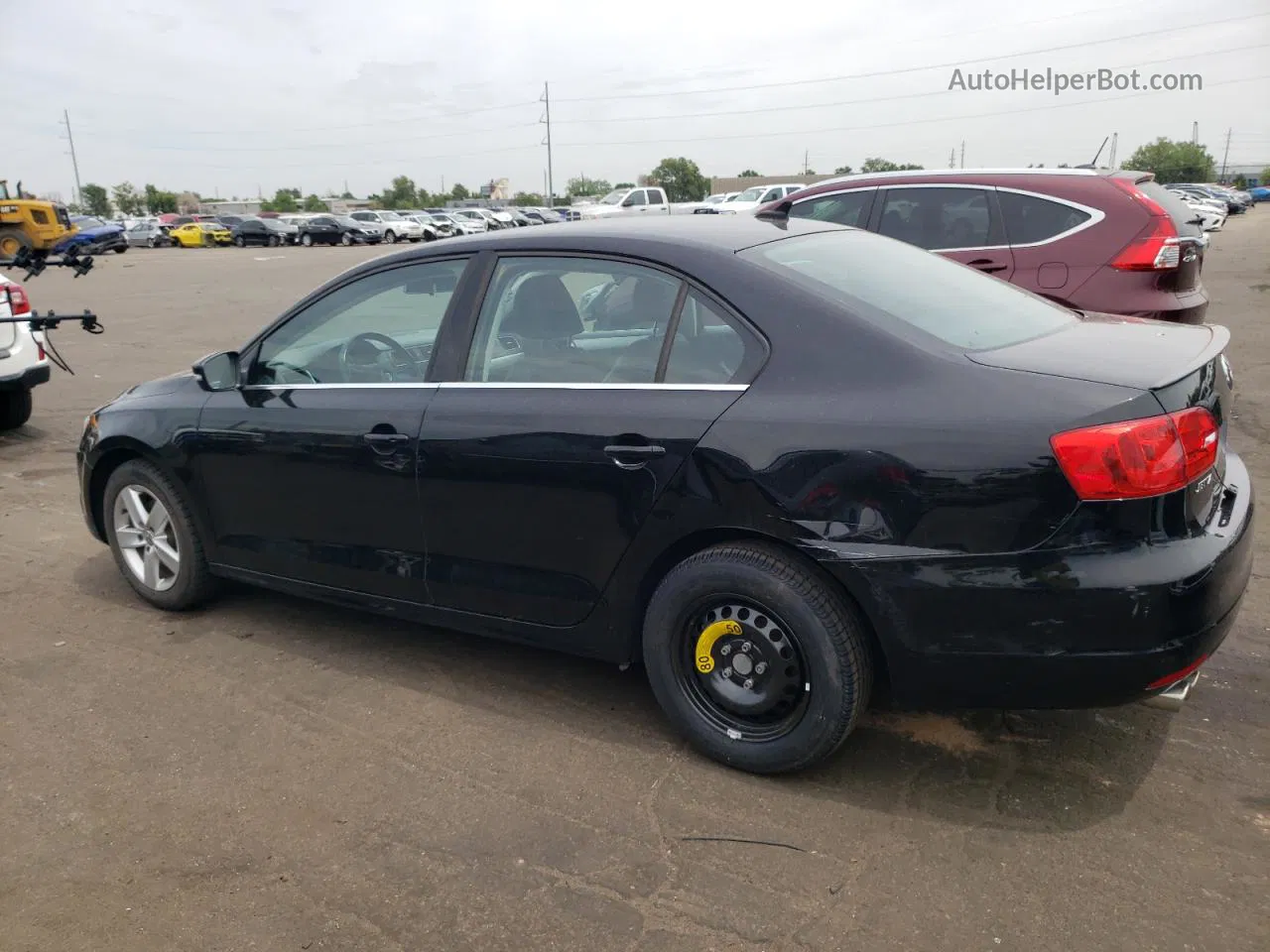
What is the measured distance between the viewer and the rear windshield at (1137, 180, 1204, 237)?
6.40 meters

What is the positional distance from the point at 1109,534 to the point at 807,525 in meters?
0.78

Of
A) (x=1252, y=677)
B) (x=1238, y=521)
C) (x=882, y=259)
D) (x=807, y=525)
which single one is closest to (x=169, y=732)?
(x=807, y=525)

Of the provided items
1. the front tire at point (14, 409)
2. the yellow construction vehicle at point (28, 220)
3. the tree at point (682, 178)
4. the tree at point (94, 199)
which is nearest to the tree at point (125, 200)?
the tree at point (94, 199)

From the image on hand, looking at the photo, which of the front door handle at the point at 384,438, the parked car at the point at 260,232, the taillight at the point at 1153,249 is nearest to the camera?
the front door handle at the point at 384,438

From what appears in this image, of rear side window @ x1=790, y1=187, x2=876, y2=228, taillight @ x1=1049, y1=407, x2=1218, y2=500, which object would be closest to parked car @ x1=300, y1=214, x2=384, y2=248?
rear side window @ x1=790, y1=187, x2=876, y2=228

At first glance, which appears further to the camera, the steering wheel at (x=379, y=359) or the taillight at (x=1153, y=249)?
the taillight at (x=1153, y=249)

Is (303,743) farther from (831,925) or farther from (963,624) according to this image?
(963,624)

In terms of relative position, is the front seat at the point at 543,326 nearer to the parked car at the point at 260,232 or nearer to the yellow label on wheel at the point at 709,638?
the yellow label on wheel at the point at 709,638

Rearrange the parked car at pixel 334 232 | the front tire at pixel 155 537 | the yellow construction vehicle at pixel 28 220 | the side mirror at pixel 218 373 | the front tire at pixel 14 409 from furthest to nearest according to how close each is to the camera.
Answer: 1. the parked car at pixel 334 232
2. the yellow construction vehicle at pixel 28 220
3. the front tire at pixel 14 409
4. the front tire at pixel 155 537
5. the side mirror at pixel 218 373

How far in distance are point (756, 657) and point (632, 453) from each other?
2.39 ft

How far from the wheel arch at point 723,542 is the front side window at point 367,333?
1.19m

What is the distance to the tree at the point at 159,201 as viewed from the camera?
363ft

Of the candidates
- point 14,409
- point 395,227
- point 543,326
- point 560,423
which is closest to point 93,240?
point 395,227

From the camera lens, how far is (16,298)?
25.3 feet
